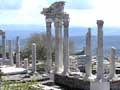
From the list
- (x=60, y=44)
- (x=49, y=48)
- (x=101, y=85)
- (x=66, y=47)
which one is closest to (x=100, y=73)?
(x=101, y=85)

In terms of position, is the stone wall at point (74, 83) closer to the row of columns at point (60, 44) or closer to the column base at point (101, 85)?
the row of columns at point (60, 44)

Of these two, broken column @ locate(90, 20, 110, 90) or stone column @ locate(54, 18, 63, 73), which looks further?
stone column @ locate(54, 18, 63, 73)

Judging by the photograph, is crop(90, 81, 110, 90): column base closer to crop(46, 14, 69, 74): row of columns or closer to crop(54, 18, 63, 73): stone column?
crop(46, 14, 69, 74): row of columns

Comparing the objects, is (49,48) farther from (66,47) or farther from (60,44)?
(66,47)

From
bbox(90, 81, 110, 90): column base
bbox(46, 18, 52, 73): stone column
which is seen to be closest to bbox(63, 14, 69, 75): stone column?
bbox(46, 18, 52, 73): stone column

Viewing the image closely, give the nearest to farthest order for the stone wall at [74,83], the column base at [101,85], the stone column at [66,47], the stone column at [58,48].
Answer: the column base at [101,85] < the stone wall at [74,83] < the stone column at [66,47] < the stone column at [58,48]

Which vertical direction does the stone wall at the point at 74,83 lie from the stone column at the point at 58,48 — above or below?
below

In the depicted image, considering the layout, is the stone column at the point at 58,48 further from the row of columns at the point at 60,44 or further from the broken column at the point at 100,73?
the broken column at the point at 100,73

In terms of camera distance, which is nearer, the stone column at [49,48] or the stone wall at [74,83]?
the stone wall at [74,83]

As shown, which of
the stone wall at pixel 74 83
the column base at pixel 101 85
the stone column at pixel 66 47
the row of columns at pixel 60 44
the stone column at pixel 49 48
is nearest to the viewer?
the column base at pixel 101 85

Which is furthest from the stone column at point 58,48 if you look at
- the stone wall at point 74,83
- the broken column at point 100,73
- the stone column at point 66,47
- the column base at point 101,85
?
the column base at point 101,85

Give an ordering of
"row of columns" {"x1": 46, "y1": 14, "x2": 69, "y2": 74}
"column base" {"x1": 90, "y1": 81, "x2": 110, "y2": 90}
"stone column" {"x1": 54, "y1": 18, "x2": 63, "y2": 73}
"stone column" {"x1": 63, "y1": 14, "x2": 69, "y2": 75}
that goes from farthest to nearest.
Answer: "stone column" {"x1": 54, "y1": 18, "x2": 63, "y2": 73} < "row of columns" {"x1": 46, "y1": 14, "x2": 69, "y2": 74} < "stone column" {"x1": 63, "y1": 14, "x2": 69, "y2": 75} < "column base" {"x1": 90, "y1": 81, "x2": 110, "y2": 90}

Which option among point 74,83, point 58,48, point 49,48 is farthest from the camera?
point 49,48

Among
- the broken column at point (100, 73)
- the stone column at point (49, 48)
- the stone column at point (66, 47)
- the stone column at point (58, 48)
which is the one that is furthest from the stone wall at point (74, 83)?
the stone column at point (49, 48)
